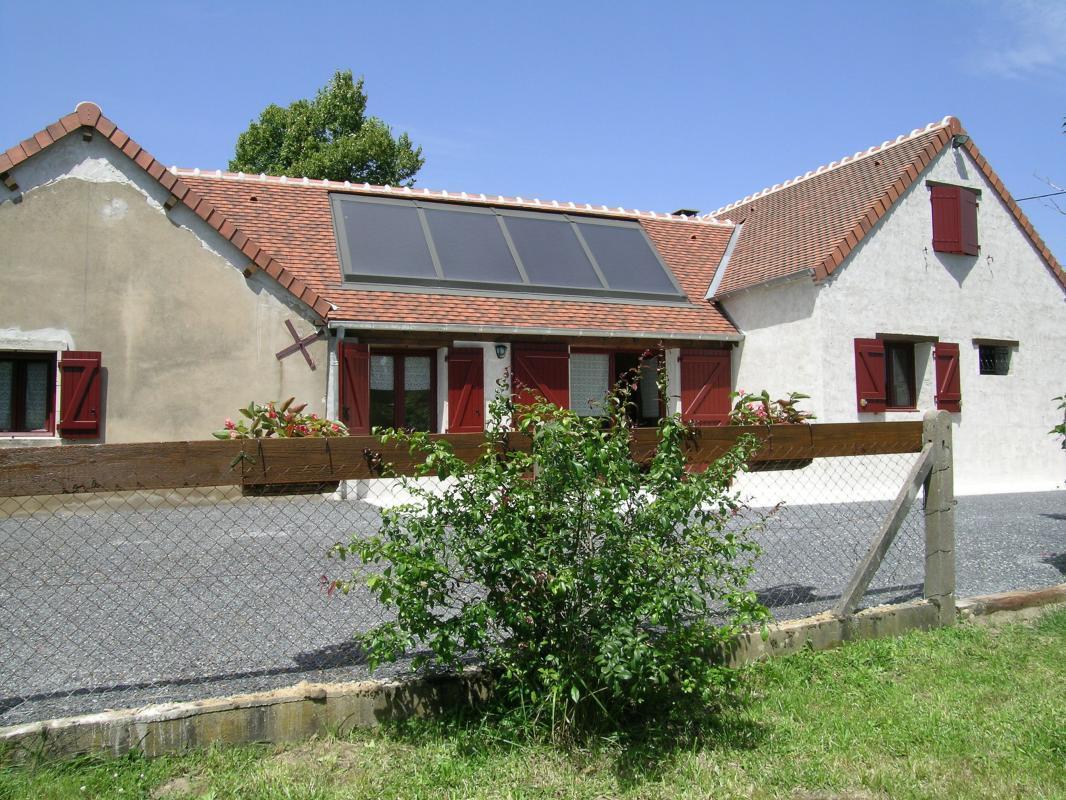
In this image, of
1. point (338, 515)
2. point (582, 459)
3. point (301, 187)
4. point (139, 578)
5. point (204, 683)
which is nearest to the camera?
point (582, 459)

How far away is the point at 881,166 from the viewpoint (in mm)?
13336

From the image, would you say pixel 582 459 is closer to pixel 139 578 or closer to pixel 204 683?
pixel 204 683

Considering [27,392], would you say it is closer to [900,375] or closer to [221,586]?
[221,586]

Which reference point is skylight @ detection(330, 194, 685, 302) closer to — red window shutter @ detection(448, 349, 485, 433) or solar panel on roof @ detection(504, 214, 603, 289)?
solar panel on roof @ detection(504, 214, 603, 289)

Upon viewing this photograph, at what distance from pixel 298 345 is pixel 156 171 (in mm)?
2734

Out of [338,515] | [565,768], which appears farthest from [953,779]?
[338,515]

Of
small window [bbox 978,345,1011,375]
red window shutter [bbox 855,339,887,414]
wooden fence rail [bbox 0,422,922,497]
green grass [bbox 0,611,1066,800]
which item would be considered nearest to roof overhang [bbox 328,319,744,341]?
red window shutter [bbox 855,339,887,414]

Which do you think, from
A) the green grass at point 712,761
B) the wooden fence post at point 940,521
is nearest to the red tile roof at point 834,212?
the wooden fence post at point 940,521

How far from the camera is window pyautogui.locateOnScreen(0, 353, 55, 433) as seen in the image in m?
9.47

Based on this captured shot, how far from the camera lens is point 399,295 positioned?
11344 mm


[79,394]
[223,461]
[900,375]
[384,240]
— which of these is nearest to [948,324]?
[900,375]

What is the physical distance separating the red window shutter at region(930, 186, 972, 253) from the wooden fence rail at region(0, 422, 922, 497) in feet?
35.1

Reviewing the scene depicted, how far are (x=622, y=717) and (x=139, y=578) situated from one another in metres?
4.58

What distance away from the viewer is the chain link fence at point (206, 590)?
384 centimetres
